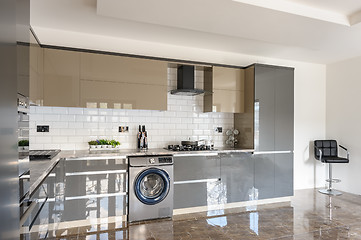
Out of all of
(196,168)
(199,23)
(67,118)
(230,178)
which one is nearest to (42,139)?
(67,118)

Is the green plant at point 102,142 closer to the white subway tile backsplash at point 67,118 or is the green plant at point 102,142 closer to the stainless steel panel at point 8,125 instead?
the white subway tile backsplash at point 67,118

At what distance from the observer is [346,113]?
5.02 metres

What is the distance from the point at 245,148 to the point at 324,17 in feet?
7.23

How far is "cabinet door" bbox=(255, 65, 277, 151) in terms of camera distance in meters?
4.11

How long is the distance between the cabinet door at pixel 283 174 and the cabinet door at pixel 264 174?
0.09 meters

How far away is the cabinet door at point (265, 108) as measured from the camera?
4.11 m

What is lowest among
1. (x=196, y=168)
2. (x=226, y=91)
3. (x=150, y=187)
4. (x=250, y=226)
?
(x=250, y=226)

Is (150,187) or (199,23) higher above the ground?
(199,23)

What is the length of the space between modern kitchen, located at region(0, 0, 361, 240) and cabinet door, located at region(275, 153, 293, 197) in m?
0.02

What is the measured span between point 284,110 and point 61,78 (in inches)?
143

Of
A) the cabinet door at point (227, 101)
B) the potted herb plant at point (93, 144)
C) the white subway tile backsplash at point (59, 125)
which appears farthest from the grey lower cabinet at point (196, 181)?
the white subway tile backsplash at point (59, 125)

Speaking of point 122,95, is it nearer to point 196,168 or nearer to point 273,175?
point 196,168

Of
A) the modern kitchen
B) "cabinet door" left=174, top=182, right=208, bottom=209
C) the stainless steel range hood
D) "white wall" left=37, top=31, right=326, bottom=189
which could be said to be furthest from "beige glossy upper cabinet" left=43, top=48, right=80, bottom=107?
"white wall" left=37, top=31, right=326, bottom=189

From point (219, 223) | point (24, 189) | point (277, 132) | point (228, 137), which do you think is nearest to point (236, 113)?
point (228, 137)
